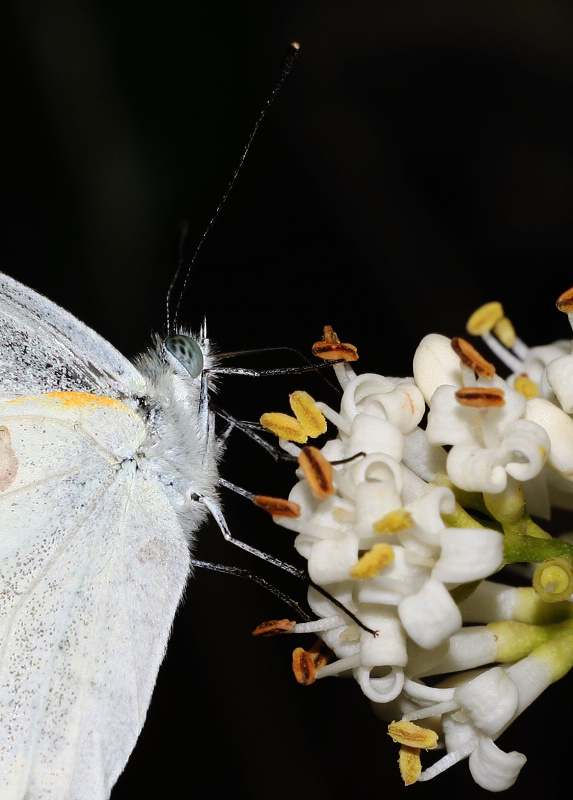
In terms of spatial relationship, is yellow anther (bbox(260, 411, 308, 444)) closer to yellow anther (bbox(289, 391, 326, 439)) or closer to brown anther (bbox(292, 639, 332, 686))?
yellow anther (bbox(289, 391, 326, 439))

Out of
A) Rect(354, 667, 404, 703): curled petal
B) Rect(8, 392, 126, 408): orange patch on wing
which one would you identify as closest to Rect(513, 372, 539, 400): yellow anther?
Rect(354, 667, 404, 703): curled petal

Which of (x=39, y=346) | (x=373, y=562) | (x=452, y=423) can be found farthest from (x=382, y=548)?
(x=39, y=346)

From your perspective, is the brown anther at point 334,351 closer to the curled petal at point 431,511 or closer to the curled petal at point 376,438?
the curled petal at point 376,438

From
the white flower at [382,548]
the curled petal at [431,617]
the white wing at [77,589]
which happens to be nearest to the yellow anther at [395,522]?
the white flower at [382,548]

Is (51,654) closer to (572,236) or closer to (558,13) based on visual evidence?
(572,236)

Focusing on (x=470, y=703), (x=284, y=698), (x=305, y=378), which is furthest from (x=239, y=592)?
(x=470, y=703)
